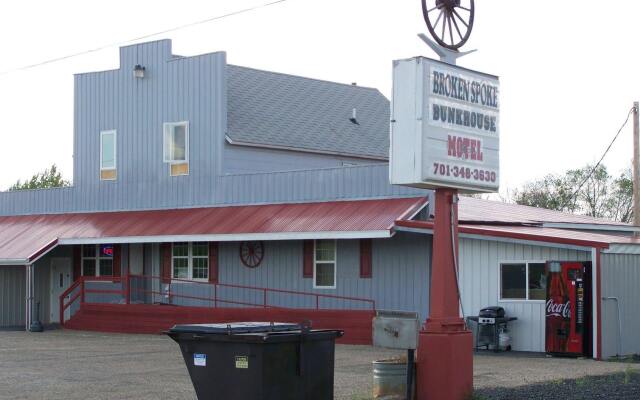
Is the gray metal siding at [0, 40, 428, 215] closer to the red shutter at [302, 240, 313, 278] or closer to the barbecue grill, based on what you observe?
the red shutter at [302, 240, 313, 278]

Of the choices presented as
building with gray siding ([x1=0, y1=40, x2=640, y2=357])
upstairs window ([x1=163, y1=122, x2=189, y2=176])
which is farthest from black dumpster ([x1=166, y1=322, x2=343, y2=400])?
upstairs window ([x1=163, y1=122, x2=189, y2=176])

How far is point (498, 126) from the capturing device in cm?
1608

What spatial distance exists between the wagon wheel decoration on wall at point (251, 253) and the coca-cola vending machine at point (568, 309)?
948cm

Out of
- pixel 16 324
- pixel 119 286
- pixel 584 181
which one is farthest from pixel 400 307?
pixel 584 181

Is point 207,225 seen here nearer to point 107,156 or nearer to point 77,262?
point 107,156

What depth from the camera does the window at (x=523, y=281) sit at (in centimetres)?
2355

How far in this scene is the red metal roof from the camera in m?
28.1

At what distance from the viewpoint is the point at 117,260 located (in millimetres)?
33219

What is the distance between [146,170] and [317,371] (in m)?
20.9

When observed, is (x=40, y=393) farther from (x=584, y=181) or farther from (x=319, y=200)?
(x=584, y=181)

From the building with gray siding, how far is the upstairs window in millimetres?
46

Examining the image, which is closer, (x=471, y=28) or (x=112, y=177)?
(x=471, y=28)

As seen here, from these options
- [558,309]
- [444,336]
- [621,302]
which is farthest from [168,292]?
[444,336]

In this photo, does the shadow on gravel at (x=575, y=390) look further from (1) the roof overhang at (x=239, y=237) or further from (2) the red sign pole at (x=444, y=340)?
(1) the roof overhang at (x=239, y=237)
